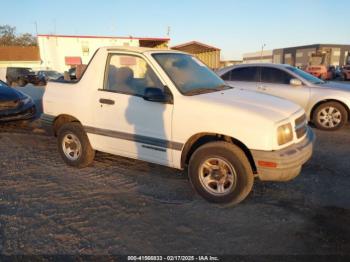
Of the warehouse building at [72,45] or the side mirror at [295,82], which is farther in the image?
the warehouse building at [72,45]

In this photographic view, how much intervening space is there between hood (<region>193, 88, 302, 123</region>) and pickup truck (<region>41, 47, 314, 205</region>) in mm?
12

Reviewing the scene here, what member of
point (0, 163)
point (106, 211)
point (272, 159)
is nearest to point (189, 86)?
point (272, 159)

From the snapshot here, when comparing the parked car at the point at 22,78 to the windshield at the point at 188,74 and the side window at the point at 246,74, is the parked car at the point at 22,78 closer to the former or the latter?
the side window at the point at 246,74

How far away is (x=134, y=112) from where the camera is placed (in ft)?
14.3

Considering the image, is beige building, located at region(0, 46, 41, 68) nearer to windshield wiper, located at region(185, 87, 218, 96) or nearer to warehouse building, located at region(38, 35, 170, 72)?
warehouse building, located at region(38, 35, 170, 72)

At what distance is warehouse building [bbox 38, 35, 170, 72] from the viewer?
108 ft

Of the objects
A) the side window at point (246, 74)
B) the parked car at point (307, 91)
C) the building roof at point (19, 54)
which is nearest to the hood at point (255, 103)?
the parked car at point (307, 91)

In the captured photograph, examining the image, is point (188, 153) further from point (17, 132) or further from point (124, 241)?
point (17, 132)

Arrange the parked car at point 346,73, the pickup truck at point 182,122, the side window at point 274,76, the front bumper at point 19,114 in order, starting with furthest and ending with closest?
the parked car at point 346,73 < the side window at point 274,76 < the front bumper at point 19,114 < the pickup truck at point 182,122

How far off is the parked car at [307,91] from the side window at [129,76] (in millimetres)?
4021

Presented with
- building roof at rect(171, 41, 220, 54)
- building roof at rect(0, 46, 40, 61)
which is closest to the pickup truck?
building roof at rect(171, 41, 220, 54)

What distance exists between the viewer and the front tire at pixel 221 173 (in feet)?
12.3

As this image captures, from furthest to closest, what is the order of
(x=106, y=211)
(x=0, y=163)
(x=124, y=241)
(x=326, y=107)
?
(x=326, y=107)
(x=0, y=163)
(x=106, y=211)
(x=124, y=241)

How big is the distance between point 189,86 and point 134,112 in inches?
32.7
